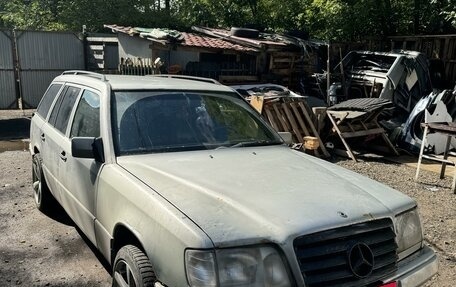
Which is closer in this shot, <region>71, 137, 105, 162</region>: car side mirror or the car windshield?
<region>71, 137, 105, 162</region>: car side mirror

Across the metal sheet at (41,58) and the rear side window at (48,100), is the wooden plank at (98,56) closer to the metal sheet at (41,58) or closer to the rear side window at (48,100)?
the metal sheet at (41,58)

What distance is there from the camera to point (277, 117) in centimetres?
876

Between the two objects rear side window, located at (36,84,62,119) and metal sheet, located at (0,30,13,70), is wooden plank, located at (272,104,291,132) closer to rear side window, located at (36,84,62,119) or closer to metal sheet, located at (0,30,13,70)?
rear side window, located at (36,84,62,119)

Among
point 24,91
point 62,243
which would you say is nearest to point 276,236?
point 62,243

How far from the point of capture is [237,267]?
213cm

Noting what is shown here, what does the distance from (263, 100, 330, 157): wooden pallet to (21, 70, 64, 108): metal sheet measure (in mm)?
8242

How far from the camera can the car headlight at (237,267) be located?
211 cm

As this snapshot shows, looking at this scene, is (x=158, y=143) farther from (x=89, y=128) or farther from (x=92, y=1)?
(x=92, y=1)

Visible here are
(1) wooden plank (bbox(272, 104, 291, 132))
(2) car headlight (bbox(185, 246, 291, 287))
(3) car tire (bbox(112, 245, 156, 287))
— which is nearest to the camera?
(2) car headlight (bbox(185, 246, 291, 287))

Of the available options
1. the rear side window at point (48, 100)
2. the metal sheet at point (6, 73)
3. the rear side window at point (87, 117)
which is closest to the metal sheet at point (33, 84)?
the metal sheet at point (6, 73)

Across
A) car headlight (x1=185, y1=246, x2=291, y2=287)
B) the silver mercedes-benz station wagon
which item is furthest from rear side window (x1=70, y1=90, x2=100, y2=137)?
car headlight (x1=185, y1=246, x2=291, y2=287)

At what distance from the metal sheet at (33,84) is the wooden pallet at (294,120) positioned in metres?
8.24

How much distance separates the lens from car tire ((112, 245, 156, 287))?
8.13 ft

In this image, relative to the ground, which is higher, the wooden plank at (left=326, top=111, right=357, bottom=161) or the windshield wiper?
the windshield wiper
